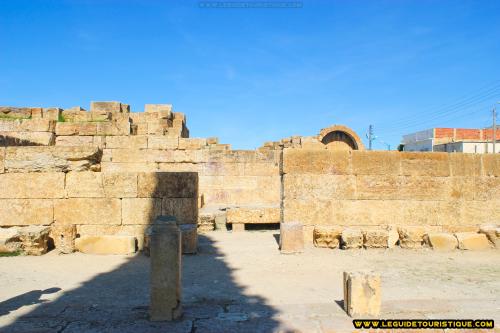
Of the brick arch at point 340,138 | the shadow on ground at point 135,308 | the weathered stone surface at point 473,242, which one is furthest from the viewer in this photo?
the brick arch at point 340,138

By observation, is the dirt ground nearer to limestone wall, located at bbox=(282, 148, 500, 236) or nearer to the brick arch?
limestone wall, located at bbox=(282, 148, 500, 236)

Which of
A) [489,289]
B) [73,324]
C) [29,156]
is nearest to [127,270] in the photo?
[73,324]

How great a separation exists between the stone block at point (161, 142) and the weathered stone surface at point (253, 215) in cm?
474

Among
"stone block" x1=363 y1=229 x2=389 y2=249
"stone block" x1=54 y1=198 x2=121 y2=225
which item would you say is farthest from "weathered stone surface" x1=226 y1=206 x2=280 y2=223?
"stone block" x1=54 y1=198 x2=121 y2=225

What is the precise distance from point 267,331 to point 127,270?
3361 mm

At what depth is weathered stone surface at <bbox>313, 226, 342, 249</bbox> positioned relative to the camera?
8078 millimetres

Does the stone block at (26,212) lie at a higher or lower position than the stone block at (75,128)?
lower

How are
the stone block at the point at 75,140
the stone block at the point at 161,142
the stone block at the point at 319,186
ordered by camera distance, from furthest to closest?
the stone block at the point at 161,142 → the stone block at the point at 75,140 → the stone block at the point at 319,186

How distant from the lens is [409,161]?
870 cm

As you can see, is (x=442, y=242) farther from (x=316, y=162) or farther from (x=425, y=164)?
(x=316, y=162)

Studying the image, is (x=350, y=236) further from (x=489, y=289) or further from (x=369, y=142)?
(x=369, y=142)

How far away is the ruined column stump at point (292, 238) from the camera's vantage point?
25.3 feet

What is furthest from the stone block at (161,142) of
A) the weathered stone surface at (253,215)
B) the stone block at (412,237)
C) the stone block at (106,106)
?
the stone block at (412,237)

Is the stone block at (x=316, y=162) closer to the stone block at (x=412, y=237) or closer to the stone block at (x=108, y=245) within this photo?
the stone block at (x=412, y=237)
